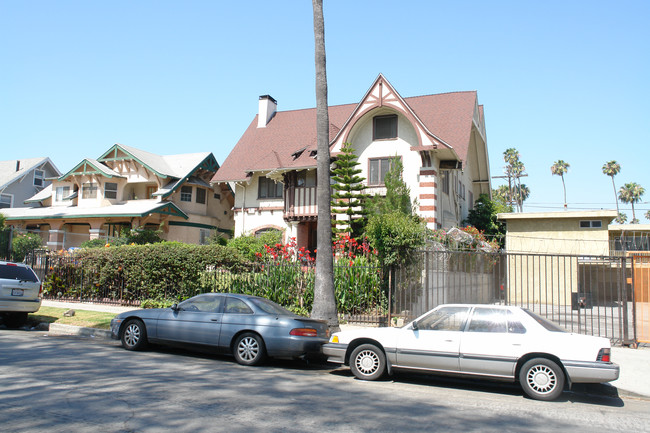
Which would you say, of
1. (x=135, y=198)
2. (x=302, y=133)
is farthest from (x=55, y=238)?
(x=302, y=133)

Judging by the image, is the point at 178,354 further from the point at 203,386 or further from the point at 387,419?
the point at 387,419

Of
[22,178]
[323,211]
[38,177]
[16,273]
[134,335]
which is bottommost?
[134,335]

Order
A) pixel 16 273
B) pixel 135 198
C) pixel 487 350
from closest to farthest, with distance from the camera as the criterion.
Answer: pixel 487 350 < pixel 16 273 < pixel 135 198

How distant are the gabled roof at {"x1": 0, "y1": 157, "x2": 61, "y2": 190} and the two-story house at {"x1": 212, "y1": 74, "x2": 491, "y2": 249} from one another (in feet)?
73.0

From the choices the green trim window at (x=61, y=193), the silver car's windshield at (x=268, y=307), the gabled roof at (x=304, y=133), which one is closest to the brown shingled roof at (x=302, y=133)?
the gabled roof at (x=304, y=133)

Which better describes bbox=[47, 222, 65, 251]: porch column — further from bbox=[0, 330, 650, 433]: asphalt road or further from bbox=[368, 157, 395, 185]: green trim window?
bbox=[0, 330, 650, 433]: asphalt road

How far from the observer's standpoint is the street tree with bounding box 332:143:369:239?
21.2 meters

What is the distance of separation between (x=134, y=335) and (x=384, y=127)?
1583 cm

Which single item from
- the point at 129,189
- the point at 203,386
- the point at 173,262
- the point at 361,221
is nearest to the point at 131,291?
the point at 173,262

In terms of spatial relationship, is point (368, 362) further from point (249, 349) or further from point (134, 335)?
point (134, 335)

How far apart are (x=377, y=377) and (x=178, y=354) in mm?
4478

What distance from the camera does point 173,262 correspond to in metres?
16.0

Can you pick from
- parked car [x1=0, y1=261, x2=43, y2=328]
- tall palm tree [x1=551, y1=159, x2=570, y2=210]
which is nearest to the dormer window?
parked car [x1=0, y1=261, x2=43, y2=328]

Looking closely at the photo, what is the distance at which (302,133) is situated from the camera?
29078mm
